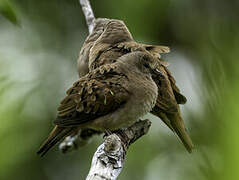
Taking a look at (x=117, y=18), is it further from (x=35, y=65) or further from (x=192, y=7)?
(x=35, y=65)

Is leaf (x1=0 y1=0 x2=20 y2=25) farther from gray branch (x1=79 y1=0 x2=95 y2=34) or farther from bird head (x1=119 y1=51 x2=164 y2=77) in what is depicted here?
gray branch (x1=79 y1=0 x2=95 y2=34)

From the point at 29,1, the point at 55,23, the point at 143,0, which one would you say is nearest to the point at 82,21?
the point at 55,23

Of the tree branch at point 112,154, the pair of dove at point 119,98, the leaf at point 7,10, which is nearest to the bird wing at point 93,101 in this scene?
the pair of dove at point 119,98

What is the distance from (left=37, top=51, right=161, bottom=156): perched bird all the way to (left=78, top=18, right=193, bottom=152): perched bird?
33cm

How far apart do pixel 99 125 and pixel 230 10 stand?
1.93 m

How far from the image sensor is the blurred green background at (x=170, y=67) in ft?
7.13

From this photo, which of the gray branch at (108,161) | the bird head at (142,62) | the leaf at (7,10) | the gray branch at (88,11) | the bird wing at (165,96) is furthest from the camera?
the gray branch at (88,11)

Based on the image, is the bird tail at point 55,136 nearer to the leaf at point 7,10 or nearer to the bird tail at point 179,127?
the bird tail at point 179,127

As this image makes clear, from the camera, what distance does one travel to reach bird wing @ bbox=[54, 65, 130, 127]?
11.1 ft

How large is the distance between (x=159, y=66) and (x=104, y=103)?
2.42ft

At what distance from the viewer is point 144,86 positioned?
11.4 feet

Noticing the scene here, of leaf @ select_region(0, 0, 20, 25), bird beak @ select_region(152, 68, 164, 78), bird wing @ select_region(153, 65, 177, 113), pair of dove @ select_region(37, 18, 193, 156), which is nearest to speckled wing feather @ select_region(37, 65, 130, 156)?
pair of dove @ select_region(37, 18, 193, 156)

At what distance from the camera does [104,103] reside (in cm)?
339

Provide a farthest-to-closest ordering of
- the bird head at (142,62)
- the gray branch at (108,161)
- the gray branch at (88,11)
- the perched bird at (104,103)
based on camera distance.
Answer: the gray branch at (88,11)
the bird head at (142,62)
the perched bird at (104,103)
the gray branch at (108,161)
